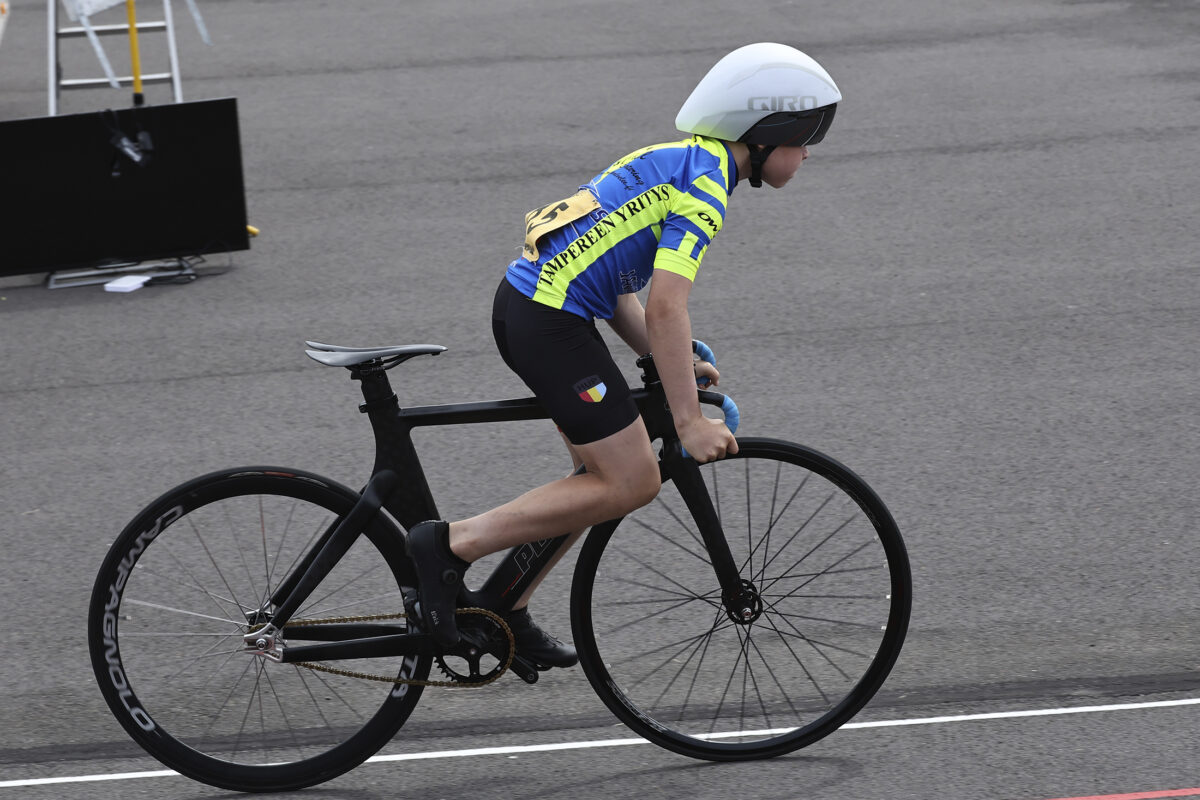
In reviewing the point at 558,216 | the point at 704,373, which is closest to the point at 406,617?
the point at 704,373

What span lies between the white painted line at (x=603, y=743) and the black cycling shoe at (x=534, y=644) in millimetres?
296

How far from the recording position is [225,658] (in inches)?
182

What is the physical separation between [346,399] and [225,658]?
254 centimetres

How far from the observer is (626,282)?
394 cm

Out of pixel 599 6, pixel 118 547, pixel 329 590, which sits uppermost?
pixel 599 6

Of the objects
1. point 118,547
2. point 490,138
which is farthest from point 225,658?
point 490,138

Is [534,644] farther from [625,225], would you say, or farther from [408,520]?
[625,225]

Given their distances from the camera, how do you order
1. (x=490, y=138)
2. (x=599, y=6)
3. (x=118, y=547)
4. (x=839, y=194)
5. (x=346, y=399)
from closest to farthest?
(x=118, y=547) → (x=346, y=399) → (x=839, y=194) → (x=490, y=138) → (x=599, y=6)

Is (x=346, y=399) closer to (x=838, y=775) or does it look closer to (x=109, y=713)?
(x=109, y=713)

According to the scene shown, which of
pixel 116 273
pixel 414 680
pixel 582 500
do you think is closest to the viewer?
pixel 582 500

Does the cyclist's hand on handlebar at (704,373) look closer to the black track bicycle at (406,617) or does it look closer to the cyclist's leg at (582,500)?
the black track bicycle at (406,617)

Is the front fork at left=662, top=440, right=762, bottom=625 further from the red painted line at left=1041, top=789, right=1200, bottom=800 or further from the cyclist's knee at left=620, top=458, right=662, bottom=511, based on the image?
the red painted line at left=1041, top=789, right=1200, bottom=800

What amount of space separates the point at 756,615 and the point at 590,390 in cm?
85

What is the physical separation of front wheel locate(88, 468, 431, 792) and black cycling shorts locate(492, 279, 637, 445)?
594mm
